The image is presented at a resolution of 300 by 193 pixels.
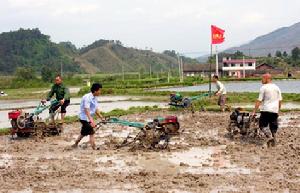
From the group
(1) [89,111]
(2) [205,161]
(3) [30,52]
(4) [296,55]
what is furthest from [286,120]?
(3) [30,52]

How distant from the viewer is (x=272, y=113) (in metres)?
12.0

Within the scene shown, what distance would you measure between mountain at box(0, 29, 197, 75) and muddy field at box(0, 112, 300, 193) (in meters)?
89.7

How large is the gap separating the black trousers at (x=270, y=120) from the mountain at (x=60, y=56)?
299ft

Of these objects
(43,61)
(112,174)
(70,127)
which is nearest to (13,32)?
(43,61)

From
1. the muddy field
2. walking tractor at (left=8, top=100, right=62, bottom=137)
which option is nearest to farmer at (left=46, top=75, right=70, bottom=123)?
walking tractor at (left=8, top=100, right=62, bottom=137)

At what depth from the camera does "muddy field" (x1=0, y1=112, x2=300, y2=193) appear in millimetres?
8141

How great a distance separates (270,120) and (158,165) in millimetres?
3517

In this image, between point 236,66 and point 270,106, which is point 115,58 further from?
point 270,106

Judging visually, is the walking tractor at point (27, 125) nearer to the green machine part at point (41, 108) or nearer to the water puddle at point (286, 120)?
the green machine part at point (41, 108)

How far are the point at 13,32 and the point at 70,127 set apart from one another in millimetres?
131216

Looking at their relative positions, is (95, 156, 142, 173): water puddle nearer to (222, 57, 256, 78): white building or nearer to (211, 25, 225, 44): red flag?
(211, 25, 225, 44): red flag

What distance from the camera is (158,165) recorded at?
9.97 meters

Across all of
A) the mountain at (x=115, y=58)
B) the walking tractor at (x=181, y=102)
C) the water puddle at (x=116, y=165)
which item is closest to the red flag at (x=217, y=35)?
the walking tractor at (x=181, y=102)

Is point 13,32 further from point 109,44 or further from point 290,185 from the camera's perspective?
point 290,185
